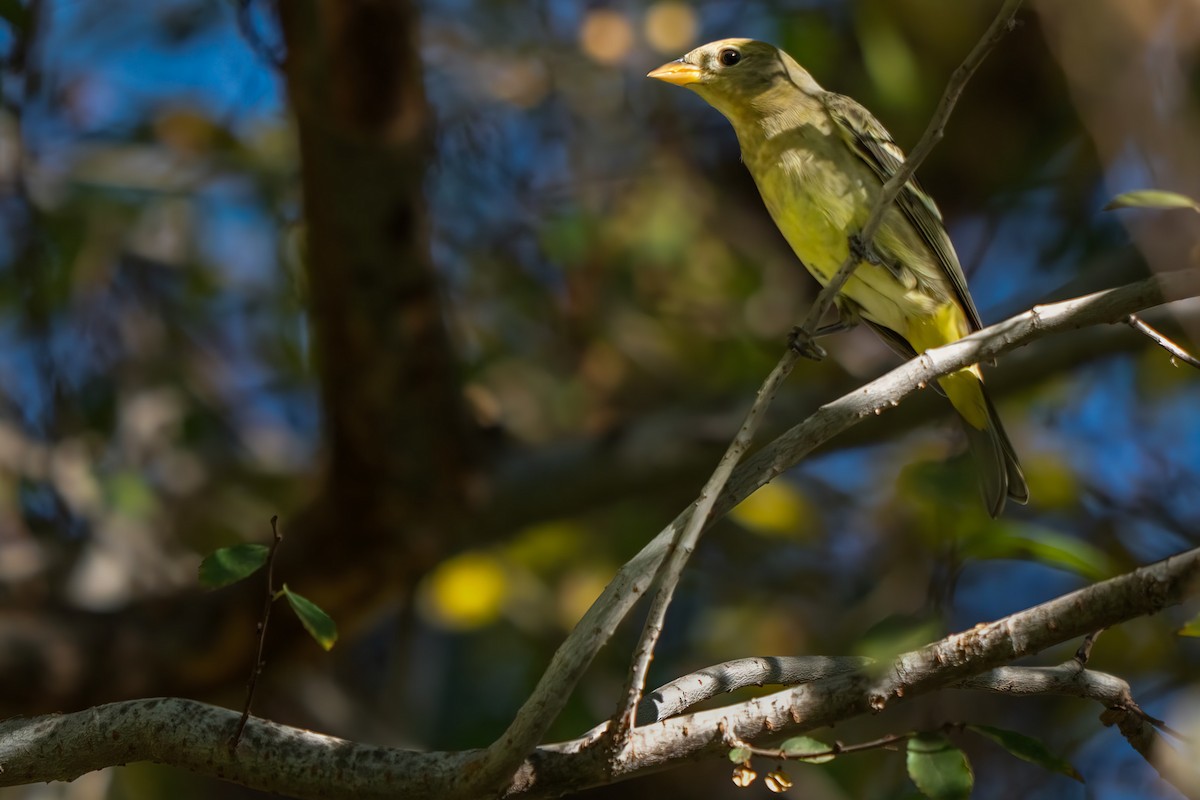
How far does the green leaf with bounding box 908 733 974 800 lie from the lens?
1751 millimetres

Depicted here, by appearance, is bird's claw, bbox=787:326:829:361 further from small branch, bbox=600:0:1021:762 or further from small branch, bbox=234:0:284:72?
small branch, bbox=234:0:284:72

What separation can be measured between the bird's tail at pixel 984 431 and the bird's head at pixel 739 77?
2.76 feet

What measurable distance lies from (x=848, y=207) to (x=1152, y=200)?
117 centimetres

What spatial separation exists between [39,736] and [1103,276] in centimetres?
305

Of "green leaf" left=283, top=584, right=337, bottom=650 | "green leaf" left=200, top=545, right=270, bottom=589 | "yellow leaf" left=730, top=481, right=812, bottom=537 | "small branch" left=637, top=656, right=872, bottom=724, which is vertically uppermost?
"green leaf" left=200, top=545, right=270, bottom=589

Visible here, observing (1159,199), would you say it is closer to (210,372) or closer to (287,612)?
(287,612)

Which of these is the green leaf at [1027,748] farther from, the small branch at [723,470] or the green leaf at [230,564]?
the green leaf at [230,564]

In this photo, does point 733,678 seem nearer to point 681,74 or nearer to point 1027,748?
point 1027,748

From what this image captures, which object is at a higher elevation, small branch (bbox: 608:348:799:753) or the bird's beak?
the bird's beak

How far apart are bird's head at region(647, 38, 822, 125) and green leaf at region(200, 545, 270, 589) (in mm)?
1859


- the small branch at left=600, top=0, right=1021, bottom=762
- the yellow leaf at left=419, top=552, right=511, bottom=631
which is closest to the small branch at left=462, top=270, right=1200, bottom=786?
the small branch at left=600, top=0, right=1021, bottom=762

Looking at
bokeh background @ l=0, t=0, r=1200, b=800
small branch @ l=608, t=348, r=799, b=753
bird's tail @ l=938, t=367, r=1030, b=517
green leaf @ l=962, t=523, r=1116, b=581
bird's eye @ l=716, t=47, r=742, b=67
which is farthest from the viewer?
bokeh background @ l=0, t=0, r=1200, b=800

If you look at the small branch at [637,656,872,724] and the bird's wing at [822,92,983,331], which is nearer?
the small branch at [637,656,872,724]

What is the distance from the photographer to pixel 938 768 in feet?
5.82
